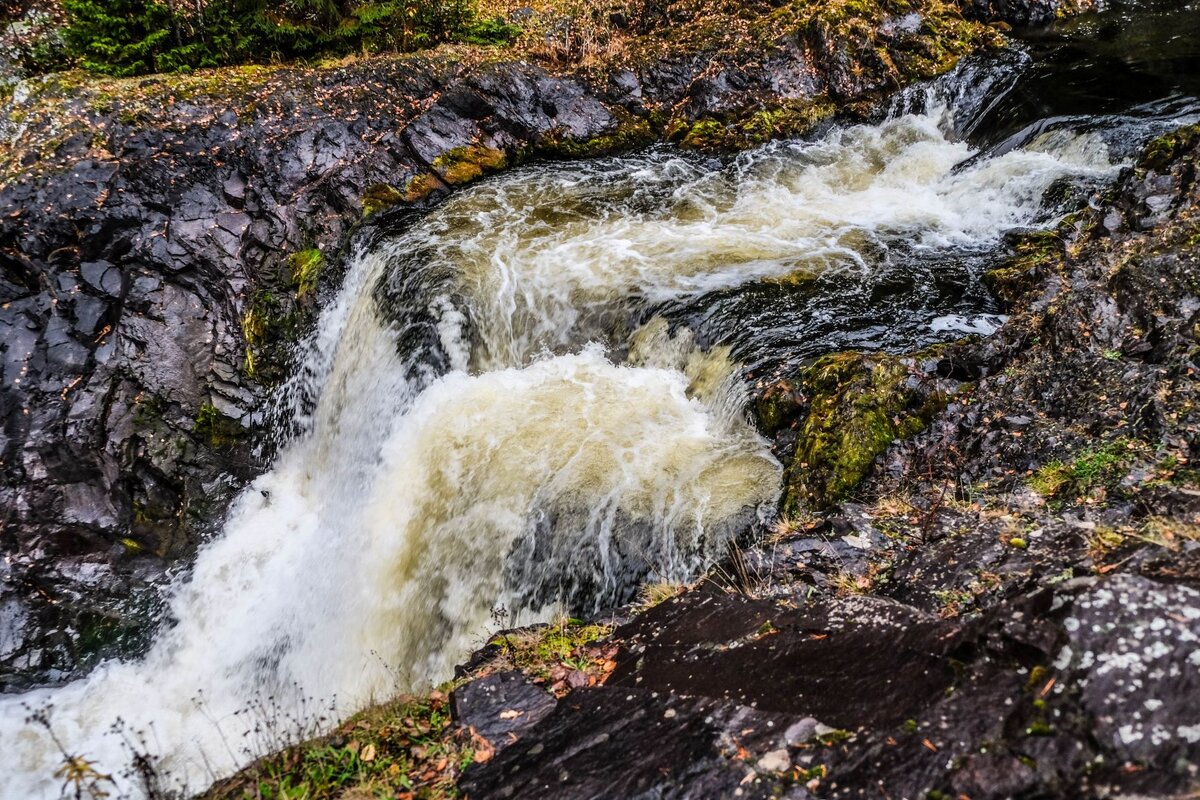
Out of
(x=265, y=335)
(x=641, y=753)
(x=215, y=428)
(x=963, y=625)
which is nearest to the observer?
(x=963, y=625)

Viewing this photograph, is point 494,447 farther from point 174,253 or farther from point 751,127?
point 751,127

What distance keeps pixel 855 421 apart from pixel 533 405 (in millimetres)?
3341

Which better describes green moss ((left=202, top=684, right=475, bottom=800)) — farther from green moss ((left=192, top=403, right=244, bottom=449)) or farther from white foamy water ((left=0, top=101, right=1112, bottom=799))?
green moss ((left=192, top=403, right=244, bottom=449))

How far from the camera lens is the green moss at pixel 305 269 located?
8.95 meters

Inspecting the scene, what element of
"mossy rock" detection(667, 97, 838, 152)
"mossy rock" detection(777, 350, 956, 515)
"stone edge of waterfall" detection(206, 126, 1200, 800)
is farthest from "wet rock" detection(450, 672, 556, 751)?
"mossy rock" detection(667, 97, 838, 152)

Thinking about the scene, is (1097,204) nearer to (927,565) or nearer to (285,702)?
(927,565)

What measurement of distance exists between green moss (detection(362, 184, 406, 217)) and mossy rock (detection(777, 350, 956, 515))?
7383 mm

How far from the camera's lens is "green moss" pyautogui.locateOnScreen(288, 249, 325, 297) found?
8.95 meters

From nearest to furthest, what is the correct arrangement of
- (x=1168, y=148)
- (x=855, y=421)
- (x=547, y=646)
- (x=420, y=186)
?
(x=547, y=646)
(x=855, y=421)
(x=1168, y=148)
(x=420, y=186)

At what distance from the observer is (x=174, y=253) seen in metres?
8.17

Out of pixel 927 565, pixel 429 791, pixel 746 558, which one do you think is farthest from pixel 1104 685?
pixel 429 791

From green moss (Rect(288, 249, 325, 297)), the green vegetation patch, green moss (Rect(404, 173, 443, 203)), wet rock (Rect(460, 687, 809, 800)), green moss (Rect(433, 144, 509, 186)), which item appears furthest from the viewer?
green moss (Rect(433, 144, 509, 186))

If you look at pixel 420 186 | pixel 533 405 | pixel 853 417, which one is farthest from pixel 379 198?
pixel 853 417

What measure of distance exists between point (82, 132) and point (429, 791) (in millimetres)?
9737
